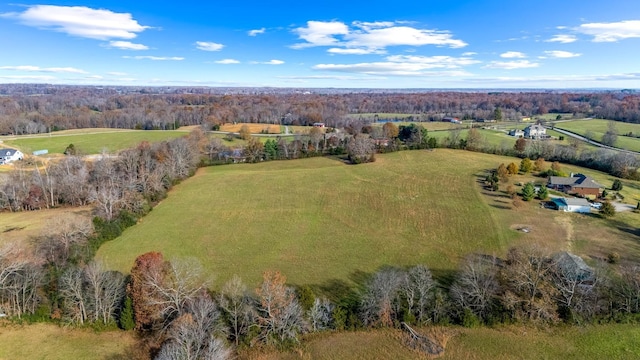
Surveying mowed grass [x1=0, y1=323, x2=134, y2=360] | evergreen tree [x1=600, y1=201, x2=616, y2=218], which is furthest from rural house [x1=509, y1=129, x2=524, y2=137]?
mowed grass [x1=0, y1=323, x2=134, y2=360]

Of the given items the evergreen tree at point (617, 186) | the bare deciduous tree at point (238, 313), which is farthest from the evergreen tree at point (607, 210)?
the bare deciduous tree at point (238, 313)

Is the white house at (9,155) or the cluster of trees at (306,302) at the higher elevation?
the white house at (9,155)

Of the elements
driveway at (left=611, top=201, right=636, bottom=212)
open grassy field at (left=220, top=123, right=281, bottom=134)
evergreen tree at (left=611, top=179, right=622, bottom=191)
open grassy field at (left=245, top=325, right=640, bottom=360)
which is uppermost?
open grassy field at (left=220, top=123, right=281, bottom=134)

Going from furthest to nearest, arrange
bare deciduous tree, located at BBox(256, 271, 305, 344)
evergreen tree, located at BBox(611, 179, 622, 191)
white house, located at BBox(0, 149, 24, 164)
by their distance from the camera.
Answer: white house, located at BBox(0, 149, 24, 164) < evergreen tree, located at BBox(611, 179, 622, 191) < bare deciduous tree, located at BBox(256, 271, 305, 344)

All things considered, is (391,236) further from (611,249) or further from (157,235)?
(157,235)

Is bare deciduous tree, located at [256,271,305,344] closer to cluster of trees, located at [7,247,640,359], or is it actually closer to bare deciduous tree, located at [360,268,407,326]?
cluster of trees, located at [7,247,640,359]

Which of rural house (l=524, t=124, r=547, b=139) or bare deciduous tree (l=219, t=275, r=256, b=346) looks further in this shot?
rural house (l=524, t=124, r=547, b=139)

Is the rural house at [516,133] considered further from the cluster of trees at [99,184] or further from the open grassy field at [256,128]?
the cluster of trees at [99,184]

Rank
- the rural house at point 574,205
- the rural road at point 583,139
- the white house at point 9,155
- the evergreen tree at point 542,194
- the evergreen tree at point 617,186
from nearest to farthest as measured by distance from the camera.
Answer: the rural house at point 574,205, the evergreen tree at point 542,194, the evergreen tree at point 617,186, the white house at point 9,155, the rural road at point 583,139
